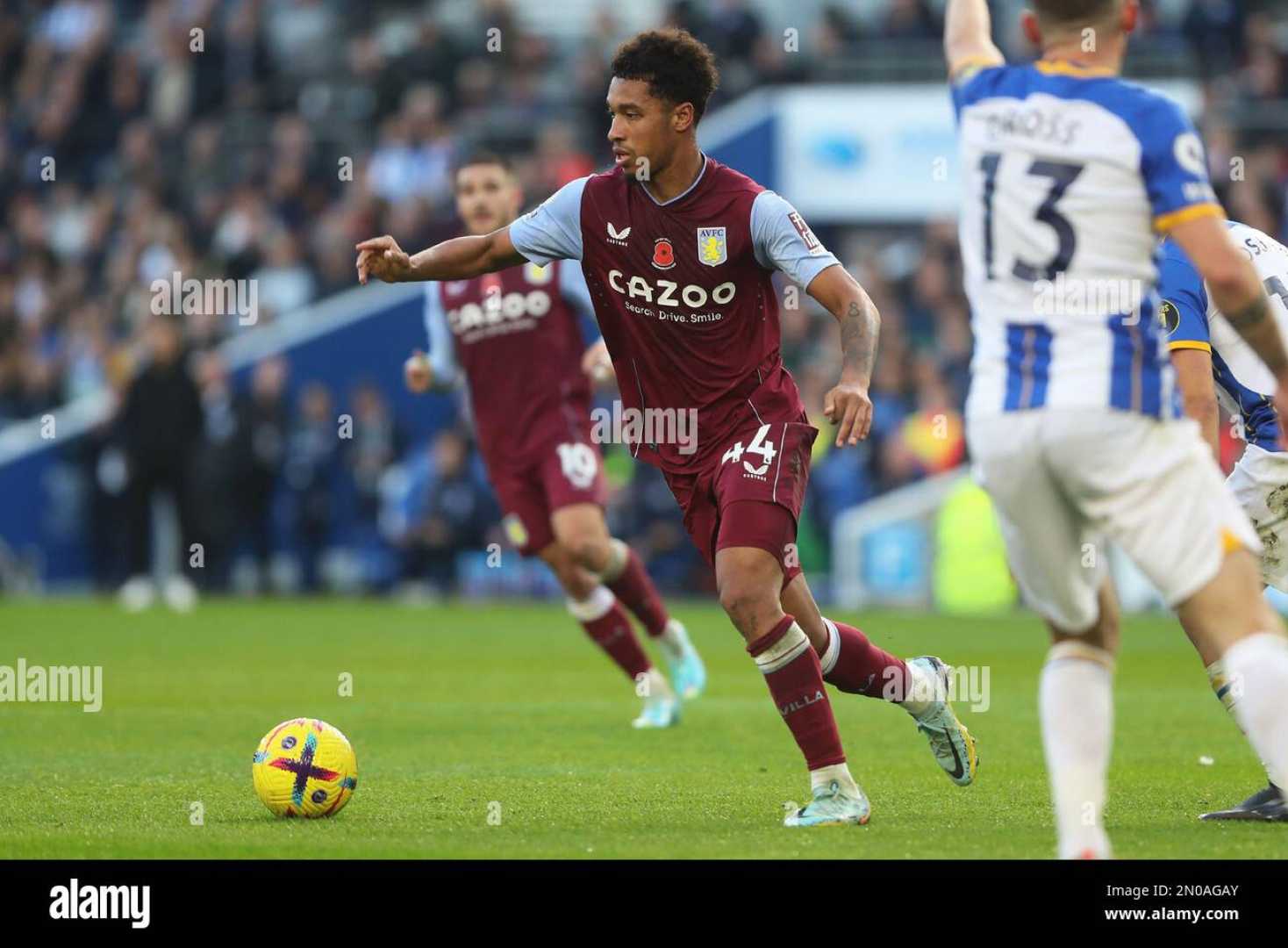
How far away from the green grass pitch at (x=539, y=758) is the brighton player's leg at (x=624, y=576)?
0.32 m

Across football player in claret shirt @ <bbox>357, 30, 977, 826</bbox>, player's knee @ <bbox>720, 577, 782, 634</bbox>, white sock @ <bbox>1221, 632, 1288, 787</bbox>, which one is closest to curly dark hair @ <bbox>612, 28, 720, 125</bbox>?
football player in claret shirt @ <bbox>357, 30, 977, 826</bbox>

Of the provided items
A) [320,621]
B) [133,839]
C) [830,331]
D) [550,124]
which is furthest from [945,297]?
[133,839]

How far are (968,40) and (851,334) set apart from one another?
142 cm

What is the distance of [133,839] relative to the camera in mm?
6848

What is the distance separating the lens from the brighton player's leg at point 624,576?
1112cm

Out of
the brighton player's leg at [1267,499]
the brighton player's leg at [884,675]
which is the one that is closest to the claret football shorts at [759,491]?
the brighton player's leg at [884,675]

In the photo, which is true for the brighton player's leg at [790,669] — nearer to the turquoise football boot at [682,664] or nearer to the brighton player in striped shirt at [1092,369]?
the brighton player in striped shirt at [1092,369]

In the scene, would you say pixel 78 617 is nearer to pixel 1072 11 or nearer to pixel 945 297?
pixel 945 297

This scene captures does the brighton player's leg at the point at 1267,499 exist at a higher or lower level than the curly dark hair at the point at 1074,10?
lower

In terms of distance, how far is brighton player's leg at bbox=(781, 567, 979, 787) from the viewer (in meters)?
7.70

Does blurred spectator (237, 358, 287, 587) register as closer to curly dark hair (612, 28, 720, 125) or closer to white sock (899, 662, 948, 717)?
curly dark hair (612, 28, 720, 125)

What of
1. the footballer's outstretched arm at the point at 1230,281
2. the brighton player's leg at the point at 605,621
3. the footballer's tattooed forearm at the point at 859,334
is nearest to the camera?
the footballer's outstretched arm at the point at 1230,281

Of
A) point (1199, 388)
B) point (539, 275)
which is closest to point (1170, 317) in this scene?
point (1199, 388)

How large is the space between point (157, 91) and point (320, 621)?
1097 cm
